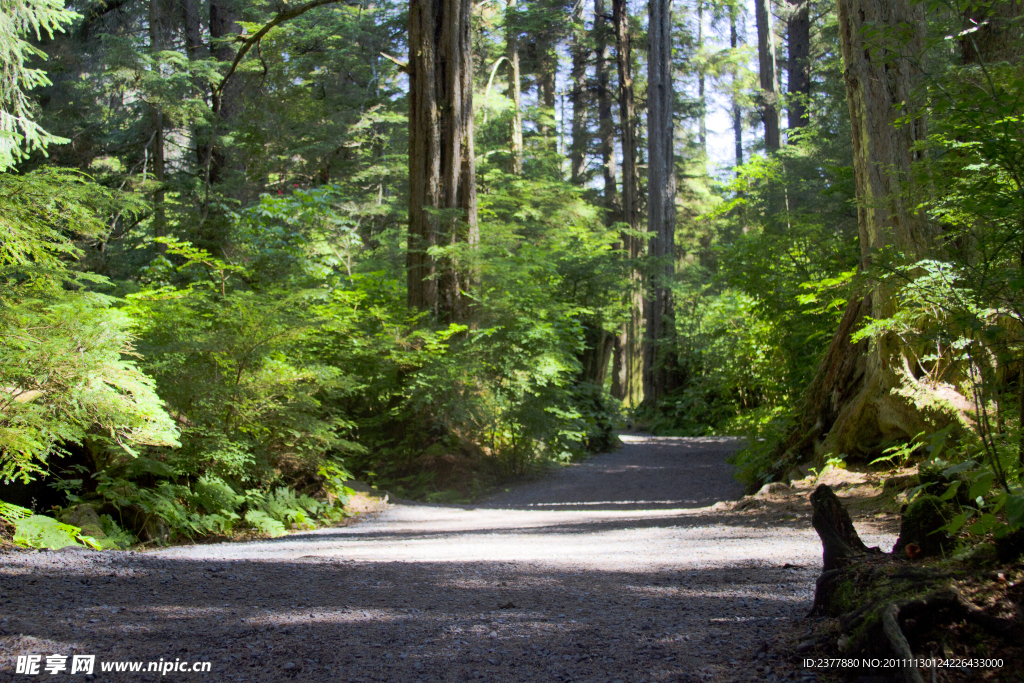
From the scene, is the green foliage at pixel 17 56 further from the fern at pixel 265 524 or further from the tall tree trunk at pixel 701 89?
the tall tree trunk at pixel 701 89

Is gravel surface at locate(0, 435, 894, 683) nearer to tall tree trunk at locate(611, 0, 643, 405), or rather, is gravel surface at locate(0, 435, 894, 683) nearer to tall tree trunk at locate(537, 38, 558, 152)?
tall tree trunk at locate(537, 38, 558, 152)

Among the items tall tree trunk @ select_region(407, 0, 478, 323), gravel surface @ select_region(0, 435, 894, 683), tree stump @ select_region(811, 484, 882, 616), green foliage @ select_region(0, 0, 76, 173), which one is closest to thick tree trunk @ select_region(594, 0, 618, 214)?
tall tree trunk @ select_region(407, 0, 478, 323)

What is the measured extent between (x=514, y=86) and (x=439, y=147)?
10452 millimetres

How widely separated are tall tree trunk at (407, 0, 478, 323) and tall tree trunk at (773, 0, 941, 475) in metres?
5.94

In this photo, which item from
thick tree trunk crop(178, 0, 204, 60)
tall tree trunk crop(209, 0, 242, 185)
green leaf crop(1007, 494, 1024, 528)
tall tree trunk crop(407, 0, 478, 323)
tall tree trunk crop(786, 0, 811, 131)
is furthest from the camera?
tall tree trunk crop(786, 0, 811, 131)

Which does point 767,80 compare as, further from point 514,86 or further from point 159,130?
point 159,130

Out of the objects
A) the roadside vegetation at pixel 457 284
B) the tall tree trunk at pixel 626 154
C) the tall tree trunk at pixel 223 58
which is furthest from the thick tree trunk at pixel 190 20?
the tall tree trunk at pixel 626 154

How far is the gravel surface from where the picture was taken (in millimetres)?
2701

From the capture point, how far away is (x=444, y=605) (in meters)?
3.69

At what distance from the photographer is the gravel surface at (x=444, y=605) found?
8.86ft

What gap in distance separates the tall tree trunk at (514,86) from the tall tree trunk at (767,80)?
9288mm

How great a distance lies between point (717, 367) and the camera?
20219mm

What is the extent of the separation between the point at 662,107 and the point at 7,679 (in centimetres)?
2191

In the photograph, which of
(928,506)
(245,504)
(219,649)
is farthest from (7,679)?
(245,504)
